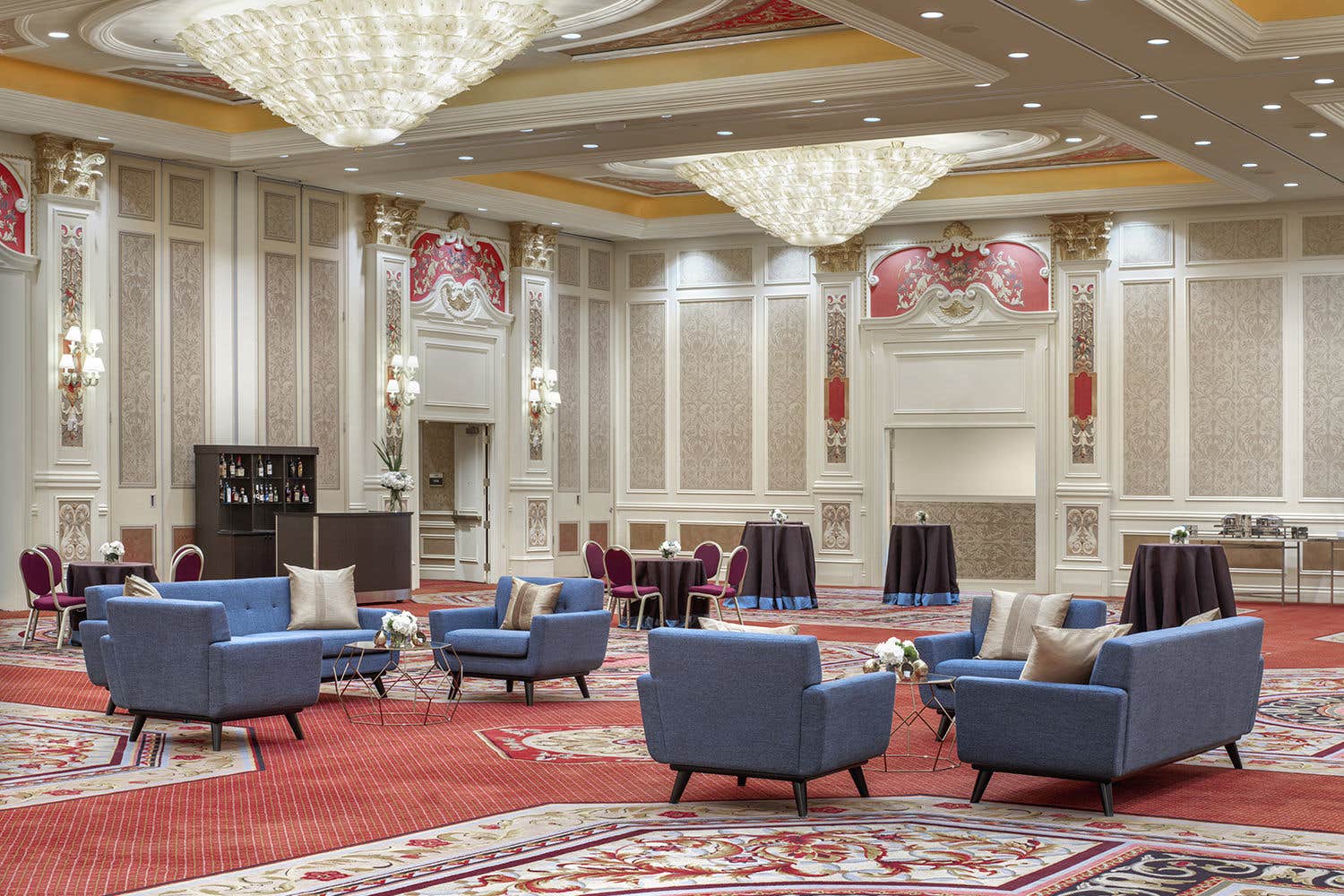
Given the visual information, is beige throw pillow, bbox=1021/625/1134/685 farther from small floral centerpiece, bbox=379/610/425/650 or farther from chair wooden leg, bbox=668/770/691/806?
small floral centerpiece, bbox=379/610/425/650

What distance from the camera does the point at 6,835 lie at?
A: 538cm

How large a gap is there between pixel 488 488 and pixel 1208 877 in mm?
A: 12871

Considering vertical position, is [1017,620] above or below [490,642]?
above

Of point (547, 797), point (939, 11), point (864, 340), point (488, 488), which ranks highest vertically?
point (939, 11)

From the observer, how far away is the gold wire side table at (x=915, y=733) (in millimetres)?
6723

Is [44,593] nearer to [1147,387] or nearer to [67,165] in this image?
[67,165]

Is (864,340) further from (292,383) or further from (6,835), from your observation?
(6,835)

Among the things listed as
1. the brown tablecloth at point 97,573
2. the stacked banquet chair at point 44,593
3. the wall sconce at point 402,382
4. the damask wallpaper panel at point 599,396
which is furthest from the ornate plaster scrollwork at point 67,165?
the damask wallpaper panel at point 599,396

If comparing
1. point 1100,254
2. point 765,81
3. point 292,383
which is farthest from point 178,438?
point 1100,254

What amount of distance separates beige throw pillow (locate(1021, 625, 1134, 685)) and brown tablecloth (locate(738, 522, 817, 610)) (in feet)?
28.1

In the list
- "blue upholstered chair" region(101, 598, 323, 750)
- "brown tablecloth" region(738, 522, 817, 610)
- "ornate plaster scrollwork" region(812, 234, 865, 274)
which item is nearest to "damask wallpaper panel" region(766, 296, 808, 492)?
"ornate plaster scrollwork" region(812, 234, 865, 274)

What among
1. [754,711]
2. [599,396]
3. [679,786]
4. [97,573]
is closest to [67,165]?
[97,573]

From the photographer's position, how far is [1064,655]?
6082mm

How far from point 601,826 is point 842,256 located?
41.1ft
